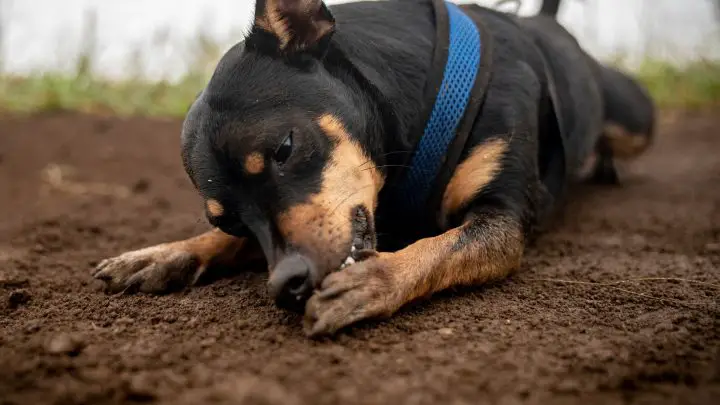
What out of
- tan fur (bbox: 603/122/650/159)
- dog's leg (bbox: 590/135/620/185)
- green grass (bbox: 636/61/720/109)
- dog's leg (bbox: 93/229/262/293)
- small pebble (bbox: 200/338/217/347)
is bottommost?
green grass (bbox: 636/61/720/109)

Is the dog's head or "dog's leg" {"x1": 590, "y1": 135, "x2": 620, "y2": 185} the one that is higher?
the dog's head

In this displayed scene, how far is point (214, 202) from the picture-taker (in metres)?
2.21

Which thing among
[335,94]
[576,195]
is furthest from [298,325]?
[576,195]

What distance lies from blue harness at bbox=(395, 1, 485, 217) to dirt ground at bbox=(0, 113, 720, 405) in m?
0.51

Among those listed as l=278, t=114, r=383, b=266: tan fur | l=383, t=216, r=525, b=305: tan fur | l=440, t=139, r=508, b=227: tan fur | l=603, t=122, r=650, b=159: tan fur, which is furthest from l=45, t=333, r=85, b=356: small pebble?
l=603, t=122, r=650, b=159: tan fur

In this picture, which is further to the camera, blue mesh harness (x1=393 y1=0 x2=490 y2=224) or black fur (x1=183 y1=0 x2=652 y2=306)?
blue mesh harness (x1=393 y1=0 x2=490 y2=224)

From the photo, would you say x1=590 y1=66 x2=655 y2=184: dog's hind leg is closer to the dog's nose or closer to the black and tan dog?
the black and tan dog

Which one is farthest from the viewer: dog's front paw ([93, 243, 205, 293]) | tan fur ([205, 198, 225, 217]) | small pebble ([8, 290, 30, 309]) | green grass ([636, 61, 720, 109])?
green grass ([636, 61, 720, 109])

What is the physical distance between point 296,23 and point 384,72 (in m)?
0.41

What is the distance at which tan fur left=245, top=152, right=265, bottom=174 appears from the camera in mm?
2070

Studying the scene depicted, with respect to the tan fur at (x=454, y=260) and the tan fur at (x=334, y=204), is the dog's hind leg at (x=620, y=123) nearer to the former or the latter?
the tan fur at (x=454, y=260)

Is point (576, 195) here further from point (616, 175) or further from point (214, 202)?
point (214, 202)

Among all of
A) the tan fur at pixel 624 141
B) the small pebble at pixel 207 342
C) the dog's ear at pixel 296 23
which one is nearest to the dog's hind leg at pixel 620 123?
the tan fur at pixel 624 141

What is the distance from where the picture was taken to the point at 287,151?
2.12m
